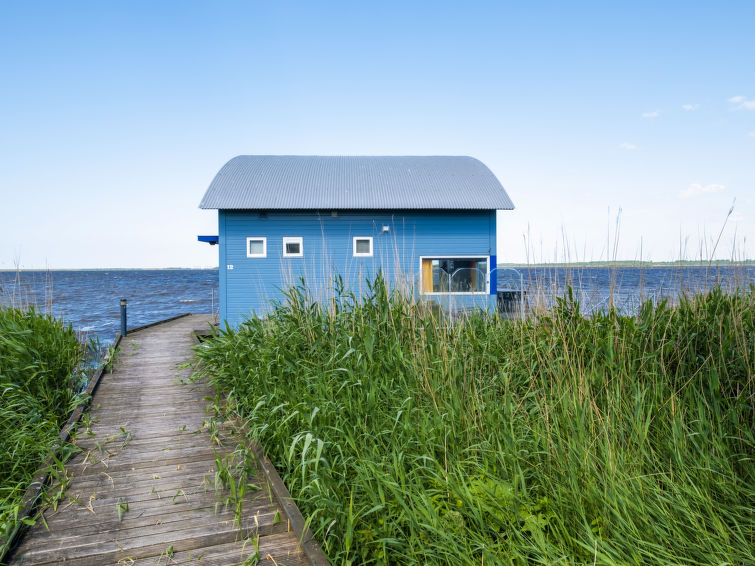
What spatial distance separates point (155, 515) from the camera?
10.1 feet

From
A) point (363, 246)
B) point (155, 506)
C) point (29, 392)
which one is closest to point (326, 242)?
point (363, 246)

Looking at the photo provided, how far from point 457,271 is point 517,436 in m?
9.88

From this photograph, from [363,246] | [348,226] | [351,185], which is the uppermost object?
[351,185]

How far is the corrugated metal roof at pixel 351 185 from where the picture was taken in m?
12.4

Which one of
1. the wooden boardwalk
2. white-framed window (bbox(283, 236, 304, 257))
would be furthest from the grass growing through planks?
white-framed window (bbox(283, 236, 304, 257))

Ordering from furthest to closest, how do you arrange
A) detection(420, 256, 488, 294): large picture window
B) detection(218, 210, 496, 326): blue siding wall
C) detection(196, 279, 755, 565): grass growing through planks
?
detection(420, 256, 488, 294): large picture window < detection(218, 210, 496, 326): blue siding wall < detection(196, 279, 755, 565): grass growing through planks

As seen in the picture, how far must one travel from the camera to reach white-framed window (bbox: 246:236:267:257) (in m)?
12.4

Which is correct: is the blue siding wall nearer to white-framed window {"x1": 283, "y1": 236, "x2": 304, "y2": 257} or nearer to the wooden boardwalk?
white-framed window {"x1": 283, "y1": 236, "x2": 304, "y2": 257}

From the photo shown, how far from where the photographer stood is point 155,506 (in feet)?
10.4

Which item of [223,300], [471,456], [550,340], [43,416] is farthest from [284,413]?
[223,300]

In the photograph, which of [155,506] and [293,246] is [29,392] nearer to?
[155,506]

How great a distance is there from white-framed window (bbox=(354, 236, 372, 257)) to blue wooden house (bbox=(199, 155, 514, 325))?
0.03 metres

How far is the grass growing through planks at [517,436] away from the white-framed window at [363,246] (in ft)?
26.2

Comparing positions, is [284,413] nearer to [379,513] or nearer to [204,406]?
[379,513]
